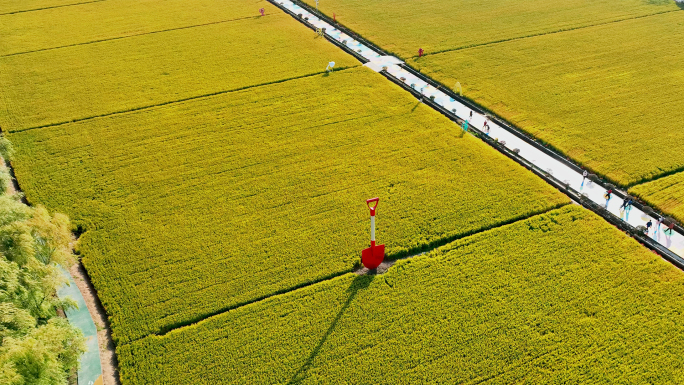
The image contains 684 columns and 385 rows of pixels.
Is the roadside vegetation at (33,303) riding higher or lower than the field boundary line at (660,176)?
lower

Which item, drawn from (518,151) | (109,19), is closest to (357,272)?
(518,151)

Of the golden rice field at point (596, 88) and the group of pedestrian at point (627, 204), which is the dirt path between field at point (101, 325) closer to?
the group of pedestrian at point (627, 204)

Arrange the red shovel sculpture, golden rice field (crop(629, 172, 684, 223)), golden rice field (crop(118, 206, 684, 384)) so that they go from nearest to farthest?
golden rice field (crop(118, 206, 684, 384)) < the red shovel sculpture < golden rice field (crop(629, 172, 684, 223))

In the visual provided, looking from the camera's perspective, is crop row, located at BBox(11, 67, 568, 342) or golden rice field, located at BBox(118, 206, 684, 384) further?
crop row, located at BBox(11, 67, 568, 342)

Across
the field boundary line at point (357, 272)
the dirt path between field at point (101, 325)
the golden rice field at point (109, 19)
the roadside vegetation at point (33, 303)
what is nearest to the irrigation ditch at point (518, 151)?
the field boundary line at point (357, 272)

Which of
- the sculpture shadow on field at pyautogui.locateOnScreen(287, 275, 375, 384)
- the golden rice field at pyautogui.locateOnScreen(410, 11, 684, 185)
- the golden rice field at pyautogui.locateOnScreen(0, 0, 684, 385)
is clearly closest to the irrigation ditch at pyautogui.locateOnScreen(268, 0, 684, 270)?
the golden rice field at pyautogui.locateOnScreen(410, 11, 684, 185)

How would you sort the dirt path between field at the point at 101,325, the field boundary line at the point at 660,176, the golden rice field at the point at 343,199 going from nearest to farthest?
the dirt path between field at the point at 101,325
the golden rice field at the point at 343,199
the field boundary line at the point at 660,176

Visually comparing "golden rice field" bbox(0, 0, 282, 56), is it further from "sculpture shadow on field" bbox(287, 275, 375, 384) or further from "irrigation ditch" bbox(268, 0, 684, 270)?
"sculpture shadow on field" bbox(287, 275, 375, 384)

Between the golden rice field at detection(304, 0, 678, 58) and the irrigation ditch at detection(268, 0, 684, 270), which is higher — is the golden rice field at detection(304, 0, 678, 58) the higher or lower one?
the higher one
